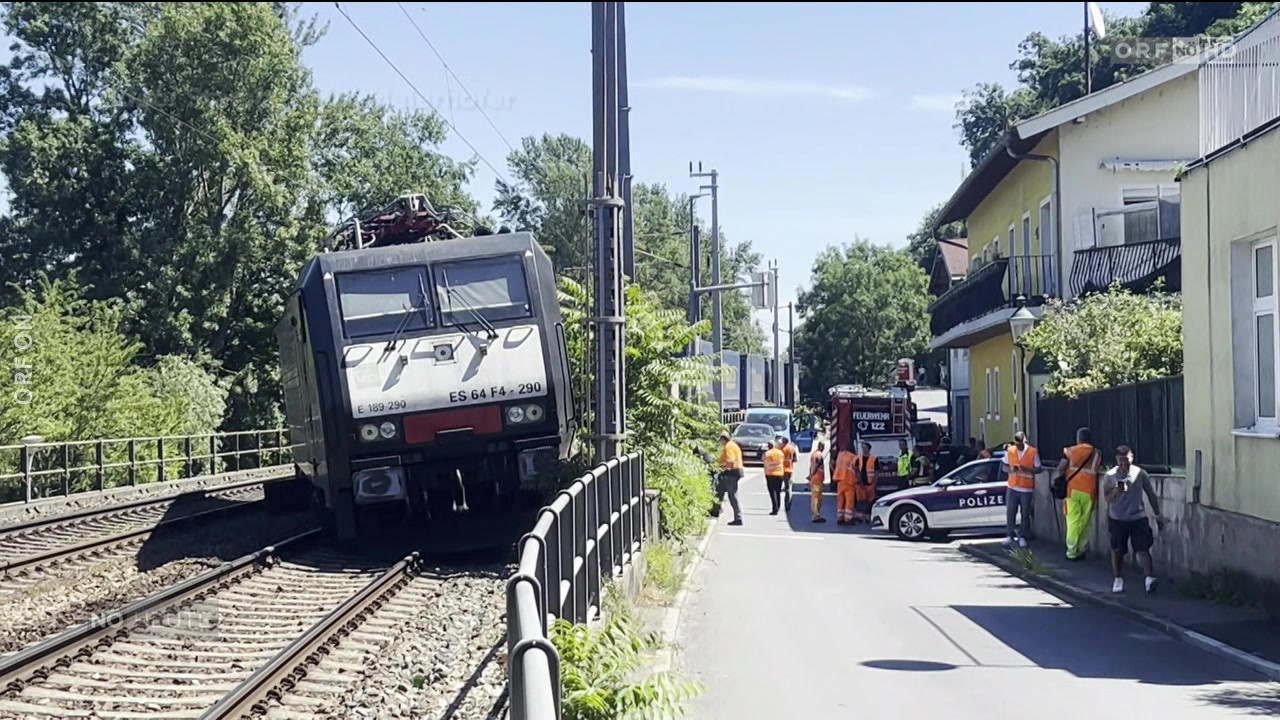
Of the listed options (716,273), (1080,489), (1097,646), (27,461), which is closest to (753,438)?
(716,273)

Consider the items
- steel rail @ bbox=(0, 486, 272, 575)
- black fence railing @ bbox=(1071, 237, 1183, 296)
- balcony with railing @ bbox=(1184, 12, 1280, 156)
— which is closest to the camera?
balcony with railing @ bbox=(1184, 12, 1280, 156)

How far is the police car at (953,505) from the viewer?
2362 centimetres

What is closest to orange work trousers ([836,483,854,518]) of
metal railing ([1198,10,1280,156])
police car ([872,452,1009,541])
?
police car ([872,452,1009,541])

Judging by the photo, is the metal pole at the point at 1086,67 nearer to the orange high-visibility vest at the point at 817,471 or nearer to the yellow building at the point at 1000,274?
the yellow building at the point at 1000,274

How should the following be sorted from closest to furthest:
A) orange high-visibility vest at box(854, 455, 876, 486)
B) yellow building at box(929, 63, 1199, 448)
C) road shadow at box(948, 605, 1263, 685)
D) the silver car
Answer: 1. road shadow at box(948, 605, 1263, 685)
2. yellow building at box(929, 63, 1199, 448)
3. orange high-visibility vest at box(854, 455, 876, 486)
4. the silver car

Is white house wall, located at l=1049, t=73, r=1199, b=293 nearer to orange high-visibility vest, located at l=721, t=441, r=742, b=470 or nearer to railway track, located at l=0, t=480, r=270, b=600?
orange high-visibility vest, located at l=721, t=441, r=742, b=470

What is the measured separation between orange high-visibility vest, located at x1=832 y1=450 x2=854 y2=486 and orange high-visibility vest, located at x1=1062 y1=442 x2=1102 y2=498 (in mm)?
9466

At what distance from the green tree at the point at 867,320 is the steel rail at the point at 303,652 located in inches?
2932

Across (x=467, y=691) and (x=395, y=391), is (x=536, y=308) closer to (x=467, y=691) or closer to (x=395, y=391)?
(x=395, y=391)

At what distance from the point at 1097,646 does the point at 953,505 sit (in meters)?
12.3

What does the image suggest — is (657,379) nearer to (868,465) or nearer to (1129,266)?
(868,465)

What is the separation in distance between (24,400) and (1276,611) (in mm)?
22334

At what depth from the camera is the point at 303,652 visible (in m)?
9.41

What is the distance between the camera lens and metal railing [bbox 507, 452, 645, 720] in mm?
4438
